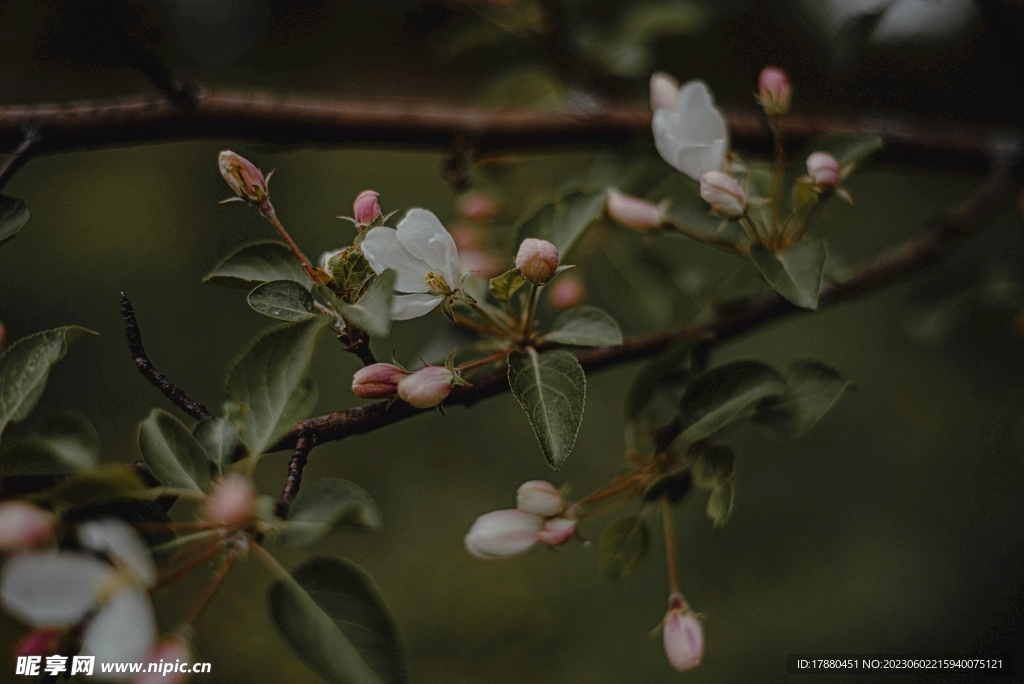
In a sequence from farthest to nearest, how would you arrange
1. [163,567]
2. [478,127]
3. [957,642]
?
[957,642] < [478,127] < [163,567]

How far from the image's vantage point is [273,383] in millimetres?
411

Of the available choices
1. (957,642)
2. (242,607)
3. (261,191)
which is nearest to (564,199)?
(261,191)

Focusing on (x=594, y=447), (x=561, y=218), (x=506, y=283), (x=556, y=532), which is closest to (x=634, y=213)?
(x=561, y=218)

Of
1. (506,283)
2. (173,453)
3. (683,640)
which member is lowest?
(683,640)

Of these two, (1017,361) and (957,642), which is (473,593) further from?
(1017,361)

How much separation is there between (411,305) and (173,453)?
6.8 inches

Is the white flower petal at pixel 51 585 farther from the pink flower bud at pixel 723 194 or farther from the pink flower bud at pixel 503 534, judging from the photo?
the pink flower bud at pixel 723 194

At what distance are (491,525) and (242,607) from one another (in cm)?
115

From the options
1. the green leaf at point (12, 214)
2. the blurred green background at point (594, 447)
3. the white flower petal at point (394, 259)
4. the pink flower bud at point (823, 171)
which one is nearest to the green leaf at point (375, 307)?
the white flower petal at point (394, 259)

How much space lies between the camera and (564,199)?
539 millimetres

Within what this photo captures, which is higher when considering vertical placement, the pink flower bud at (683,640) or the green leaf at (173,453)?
the green leaf at (173,453)

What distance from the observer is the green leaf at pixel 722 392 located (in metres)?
0.47

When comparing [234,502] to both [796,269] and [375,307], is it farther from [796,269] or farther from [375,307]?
[796,269]

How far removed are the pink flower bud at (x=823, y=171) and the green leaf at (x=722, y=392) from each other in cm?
15
